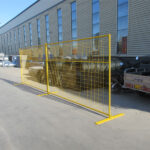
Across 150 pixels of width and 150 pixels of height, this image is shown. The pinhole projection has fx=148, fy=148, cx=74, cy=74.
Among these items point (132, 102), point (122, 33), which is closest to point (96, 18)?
point (122, 33)

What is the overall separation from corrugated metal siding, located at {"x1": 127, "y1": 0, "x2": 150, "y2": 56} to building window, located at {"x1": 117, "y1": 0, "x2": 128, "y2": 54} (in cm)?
39

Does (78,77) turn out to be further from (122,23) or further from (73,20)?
(73,20)

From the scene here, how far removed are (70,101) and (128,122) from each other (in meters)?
2.43

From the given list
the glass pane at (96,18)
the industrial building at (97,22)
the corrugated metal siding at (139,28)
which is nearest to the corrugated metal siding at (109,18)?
the industrial building at (97,22)

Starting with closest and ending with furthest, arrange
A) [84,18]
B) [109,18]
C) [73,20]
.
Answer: [109,18], [84,18], [73,20]

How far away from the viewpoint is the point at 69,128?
362 cm

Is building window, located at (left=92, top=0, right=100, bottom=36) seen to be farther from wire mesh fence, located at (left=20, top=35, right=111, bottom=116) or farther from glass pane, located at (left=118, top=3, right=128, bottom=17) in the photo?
wire mesh fence, located at (left=20, top=35, right=111, bottom=116)

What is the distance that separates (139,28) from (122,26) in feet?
4.83

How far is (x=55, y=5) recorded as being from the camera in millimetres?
18516

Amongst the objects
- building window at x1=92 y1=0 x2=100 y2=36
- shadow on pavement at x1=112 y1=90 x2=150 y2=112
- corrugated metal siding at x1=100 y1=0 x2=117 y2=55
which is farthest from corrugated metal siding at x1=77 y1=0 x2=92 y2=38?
shadow on pavement at x1=112 y1=90 x2=150 y2=112

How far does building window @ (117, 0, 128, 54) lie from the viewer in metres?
10.4

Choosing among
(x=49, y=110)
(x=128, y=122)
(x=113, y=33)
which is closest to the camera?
(x=128, y=122)

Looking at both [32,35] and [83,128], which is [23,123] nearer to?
[83,128]

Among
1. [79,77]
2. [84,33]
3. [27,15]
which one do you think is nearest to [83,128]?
[79,77]
